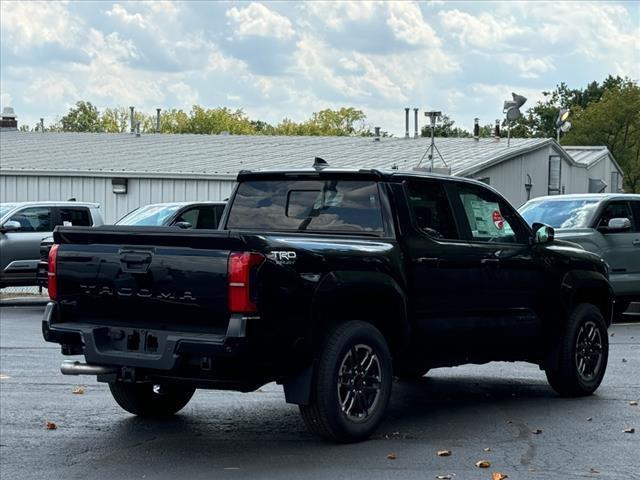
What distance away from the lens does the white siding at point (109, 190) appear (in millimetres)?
34312

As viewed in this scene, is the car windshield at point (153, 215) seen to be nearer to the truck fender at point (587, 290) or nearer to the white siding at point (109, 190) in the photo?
the truck fender at point (587, 290)

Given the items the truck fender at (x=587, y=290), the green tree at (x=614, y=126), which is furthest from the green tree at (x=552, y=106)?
the truck fender at (x=587, y=290)

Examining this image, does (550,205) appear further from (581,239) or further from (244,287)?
(244,287)

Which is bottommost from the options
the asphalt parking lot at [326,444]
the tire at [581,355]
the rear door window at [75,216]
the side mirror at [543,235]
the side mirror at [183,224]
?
the asphalt parking lot at [326,444]

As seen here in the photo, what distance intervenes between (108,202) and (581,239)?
799 inches

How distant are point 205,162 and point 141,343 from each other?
93.7 feet

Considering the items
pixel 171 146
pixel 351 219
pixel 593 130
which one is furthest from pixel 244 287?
pixel 593 130

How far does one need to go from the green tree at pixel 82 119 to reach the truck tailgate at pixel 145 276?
371 ft

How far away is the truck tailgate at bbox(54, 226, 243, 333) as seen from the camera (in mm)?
7965

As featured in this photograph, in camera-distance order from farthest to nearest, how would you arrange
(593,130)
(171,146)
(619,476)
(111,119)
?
(111,119) < (593,130) < (171,146) < (619,476)

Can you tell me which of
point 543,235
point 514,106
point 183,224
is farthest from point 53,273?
point 514,106

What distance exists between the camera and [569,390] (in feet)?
35.6

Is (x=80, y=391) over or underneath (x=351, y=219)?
underneath

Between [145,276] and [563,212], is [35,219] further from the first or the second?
[145,276]
